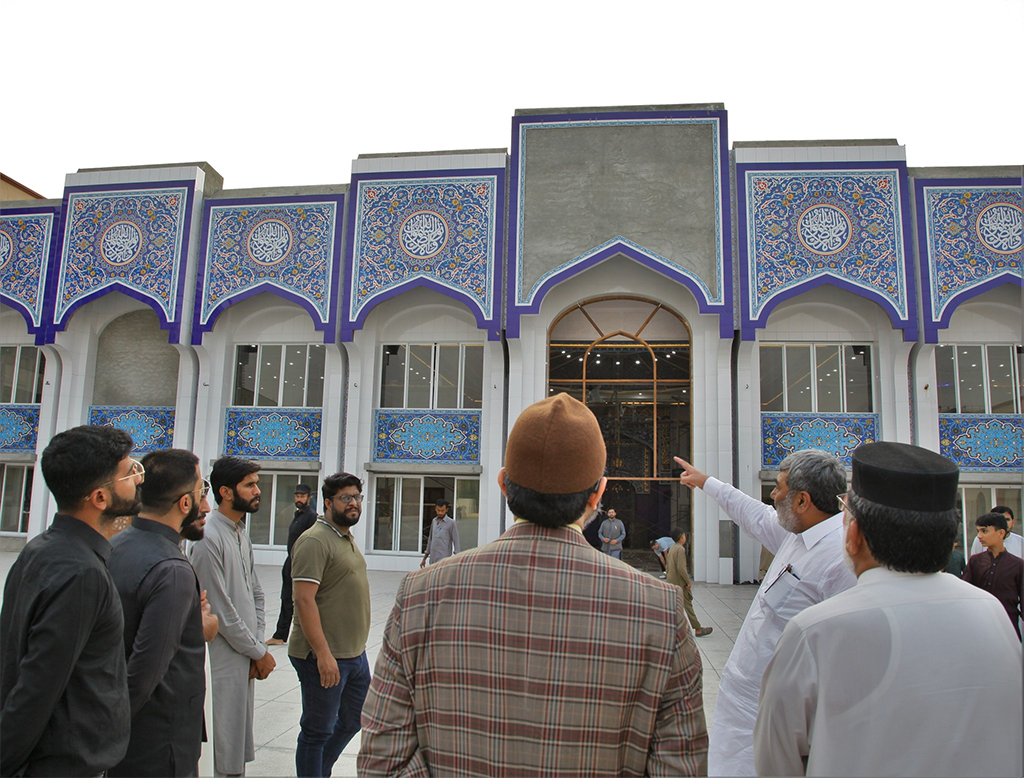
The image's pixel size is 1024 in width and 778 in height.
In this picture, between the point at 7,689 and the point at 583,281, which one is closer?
the point at 7,689

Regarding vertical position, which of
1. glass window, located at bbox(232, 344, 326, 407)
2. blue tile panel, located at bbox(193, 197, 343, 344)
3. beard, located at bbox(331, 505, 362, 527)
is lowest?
beard, located at bbox(331, 505, 362, 527)

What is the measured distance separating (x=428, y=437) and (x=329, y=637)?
10143mm

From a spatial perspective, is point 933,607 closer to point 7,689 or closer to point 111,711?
point 111,711

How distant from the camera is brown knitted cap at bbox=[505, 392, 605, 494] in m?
1.38

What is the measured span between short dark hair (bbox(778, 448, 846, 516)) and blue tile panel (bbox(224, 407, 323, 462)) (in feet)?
39.4

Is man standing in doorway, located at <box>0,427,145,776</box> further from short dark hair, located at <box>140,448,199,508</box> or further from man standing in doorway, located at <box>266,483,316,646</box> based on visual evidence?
man standing in doorway, located at <box>266,483,316,646</box>

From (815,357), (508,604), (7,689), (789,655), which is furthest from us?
(815,357)

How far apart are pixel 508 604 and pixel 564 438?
352mm


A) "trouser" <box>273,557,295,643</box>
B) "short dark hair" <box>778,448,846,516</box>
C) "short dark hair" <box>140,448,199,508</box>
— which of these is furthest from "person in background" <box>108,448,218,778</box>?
"trouser" <box>273,557,295,643</box>

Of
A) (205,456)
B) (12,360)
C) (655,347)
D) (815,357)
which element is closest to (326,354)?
(205,456)

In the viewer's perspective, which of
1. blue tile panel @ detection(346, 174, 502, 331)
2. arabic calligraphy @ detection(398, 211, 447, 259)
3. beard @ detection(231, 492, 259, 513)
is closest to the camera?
beard @ detection(231, 492, 259, 513)

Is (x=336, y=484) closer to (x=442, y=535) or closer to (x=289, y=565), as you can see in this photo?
(x=289, y=565)

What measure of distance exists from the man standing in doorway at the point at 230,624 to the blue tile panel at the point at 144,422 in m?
11.9

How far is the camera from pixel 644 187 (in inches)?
499
